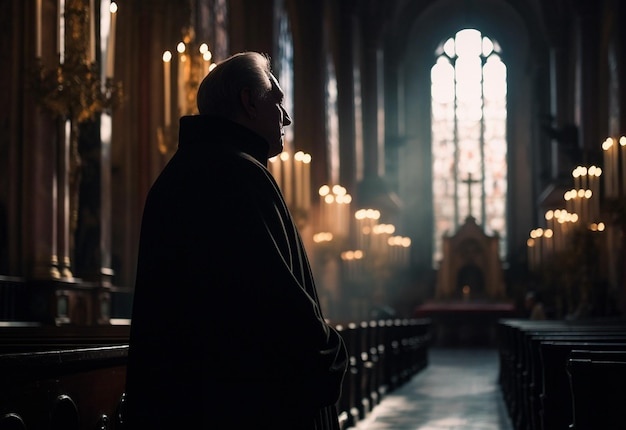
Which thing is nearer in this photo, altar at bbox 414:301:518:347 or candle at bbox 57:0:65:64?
candle at bbox 57:0:65:64

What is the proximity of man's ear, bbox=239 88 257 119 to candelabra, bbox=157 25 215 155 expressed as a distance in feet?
17.7

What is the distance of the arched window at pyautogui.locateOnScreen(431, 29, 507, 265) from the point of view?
37.5m

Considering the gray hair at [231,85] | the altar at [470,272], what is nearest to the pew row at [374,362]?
the gray hair at [231,85]

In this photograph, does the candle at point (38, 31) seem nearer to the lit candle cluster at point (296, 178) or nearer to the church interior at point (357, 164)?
the church interior at point (357, 164)

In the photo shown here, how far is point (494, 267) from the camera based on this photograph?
3281cm

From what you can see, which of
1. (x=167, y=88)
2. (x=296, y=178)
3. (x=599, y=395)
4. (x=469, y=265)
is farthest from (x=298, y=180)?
(x=469, y=265)

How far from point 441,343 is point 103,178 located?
19.9m

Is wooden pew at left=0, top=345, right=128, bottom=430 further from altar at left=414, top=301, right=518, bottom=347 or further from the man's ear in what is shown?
altar at left=414, top=301, right=518, bottom=347

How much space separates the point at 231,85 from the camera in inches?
110

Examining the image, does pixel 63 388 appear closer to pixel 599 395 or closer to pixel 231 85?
pixel 231 85

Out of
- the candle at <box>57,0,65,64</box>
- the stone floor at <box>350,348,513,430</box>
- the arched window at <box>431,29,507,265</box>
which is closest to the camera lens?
the candle at <box>57,0,65,64</box>

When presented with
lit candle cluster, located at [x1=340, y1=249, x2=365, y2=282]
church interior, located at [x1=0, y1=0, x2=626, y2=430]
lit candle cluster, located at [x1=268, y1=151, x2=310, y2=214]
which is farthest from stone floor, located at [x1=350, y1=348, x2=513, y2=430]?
lit candle cluster, located at [x1=340, y1=249, x2=365, y2=282]

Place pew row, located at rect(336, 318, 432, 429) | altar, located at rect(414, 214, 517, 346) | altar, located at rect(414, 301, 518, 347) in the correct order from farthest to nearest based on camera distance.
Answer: altar, located at rect(414, 214, 517, 346)
altar, located at rect(414, 301, 518, 347)
pew row, located at rect(336, 318, 432, 429)

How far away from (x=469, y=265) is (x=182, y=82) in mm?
25801
